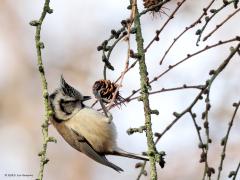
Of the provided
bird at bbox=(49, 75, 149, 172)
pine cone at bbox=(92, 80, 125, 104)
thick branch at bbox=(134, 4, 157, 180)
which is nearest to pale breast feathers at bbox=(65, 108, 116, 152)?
bird at bbox=(49, 75, 149, 172)

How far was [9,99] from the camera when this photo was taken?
8.51 meters

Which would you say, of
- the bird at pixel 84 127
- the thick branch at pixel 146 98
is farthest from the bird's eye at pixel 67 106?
the thick branch at pixel 146 98

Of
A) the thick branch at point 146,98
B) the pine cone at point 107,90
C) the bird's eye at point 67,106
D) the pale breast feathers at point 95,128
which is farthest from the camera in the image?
the pale breast feathers at point 95,128

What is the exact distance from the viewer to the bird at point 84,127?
412 cm

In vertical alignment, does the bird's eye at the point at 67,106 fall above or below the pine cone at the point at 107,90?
above

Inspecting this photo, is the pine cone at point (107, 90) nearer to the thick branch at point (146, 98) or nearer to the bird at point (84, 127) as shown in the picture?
the thick branch at point (146, 98)

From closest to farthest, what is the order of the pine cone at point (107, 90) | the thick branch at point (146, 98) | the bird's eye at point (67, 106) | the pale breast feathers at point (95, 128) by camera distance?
the thick branch at point (146, 98) < the pine cone at point (107, 90) < the bird's eye at point (67, 106) < the pale breast feathers at point (95, 128)

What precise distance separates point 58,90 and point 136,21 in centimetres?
142

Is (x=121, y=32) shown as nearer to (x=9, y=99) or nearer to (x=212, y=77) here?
(x=212, y=77)

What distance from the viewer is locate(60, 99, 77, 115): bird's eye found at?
4098mm

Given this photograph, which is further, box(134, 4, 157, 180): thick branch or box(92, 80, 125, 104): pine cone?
box(92, 80, 125, 104): pine cone

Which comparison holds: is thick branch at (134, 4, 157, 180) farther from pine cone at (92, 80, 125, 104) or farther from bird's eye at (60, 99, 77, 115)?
bird's eye at (60, 99, 77, 115)

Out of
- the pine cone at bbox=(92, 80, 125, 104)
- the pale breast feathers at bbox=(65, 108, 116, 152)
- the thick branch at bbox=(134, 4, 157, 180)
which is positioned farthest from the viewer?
the pale breast feathers at bbox=(65, 108, 116, 152)

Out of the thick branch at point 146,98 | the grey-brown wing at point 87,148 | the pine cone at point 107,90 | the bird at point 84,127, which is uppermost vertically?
the bird at point 84,127
